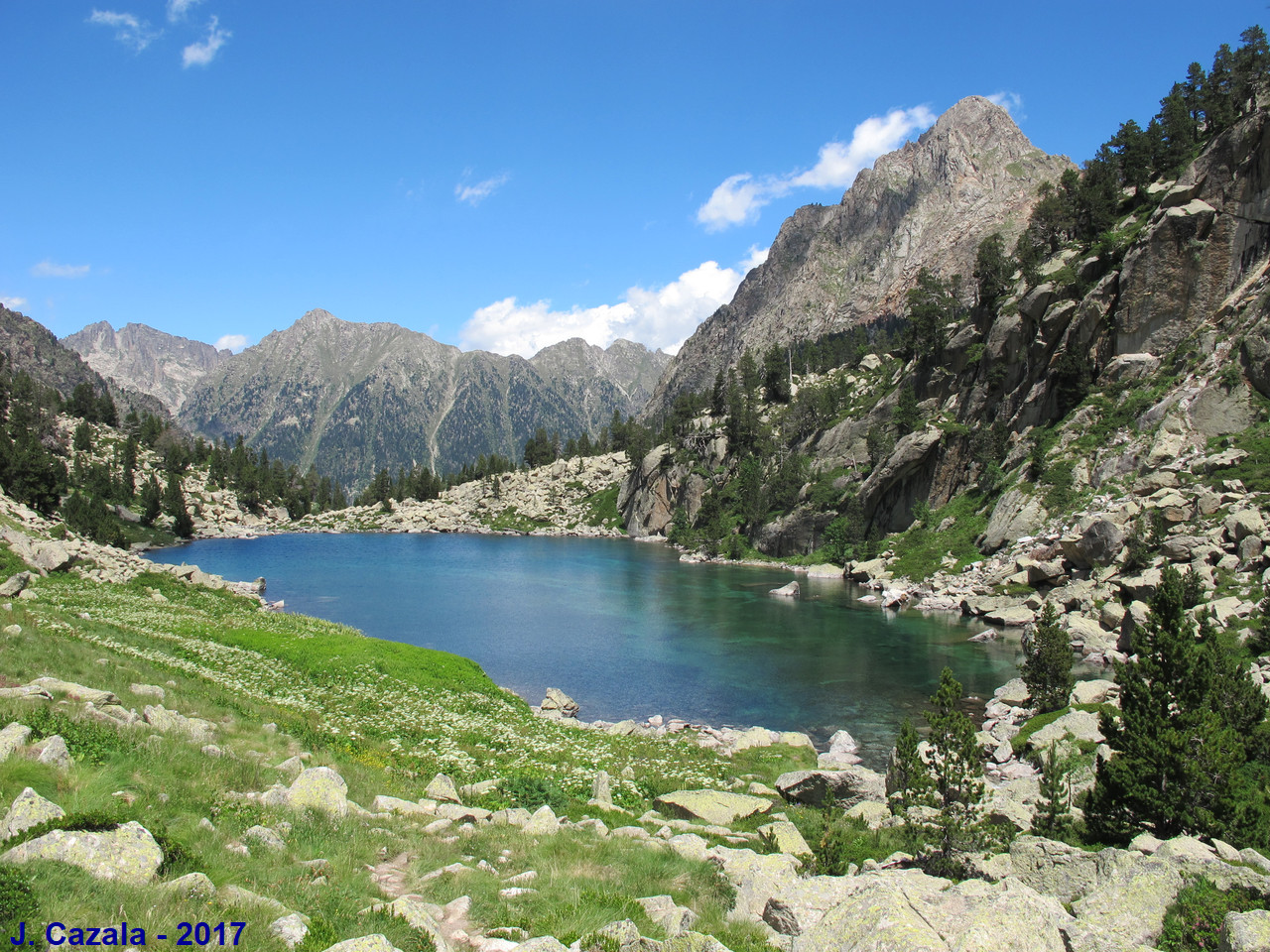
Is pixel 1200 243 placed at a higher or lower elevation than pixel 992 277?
lower

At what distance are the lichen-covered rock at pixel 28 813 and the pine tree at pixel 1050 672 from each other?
4046cm

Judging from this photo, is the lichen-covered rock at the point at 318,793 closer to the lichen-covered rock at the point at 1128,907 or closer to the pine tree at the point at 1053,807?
the lichen-covered rock at the point at 1128,907

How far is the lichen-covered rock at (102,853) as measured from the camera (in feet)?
29.2

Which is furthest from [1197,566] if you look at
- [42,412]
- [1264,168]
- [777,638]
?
[42,412]

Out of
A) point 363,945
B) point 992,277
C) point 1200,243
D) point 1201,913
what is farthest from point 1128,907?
point 992,277

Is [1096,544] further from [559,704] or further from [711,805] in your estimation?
[711,805]

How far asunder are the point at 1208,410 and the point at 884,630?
1394 inches

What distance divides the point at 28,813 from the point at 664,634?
58.3 meters

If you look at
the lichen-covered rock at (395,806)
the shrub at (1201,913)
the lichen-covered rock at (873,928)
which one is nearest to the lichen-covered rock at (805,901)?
the lichen-covered rock at (873,928)

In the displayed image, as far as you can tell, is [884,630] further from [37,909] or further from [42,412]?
[42,412]

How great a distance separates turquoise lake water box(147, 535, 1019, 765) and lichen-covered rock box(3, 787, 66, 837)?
3396 centimetres

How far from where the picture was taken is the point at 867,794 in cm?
2470

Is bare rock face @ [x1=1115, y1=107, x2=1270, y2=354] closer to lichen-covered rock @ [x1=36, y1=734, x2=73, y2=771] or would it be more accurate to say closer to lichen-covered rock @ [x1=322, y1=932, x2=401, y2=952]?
lichen-covered rock @ [x1=322, y1=932, x2=401, y2=952]

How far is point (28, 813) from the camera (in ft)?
32.3
